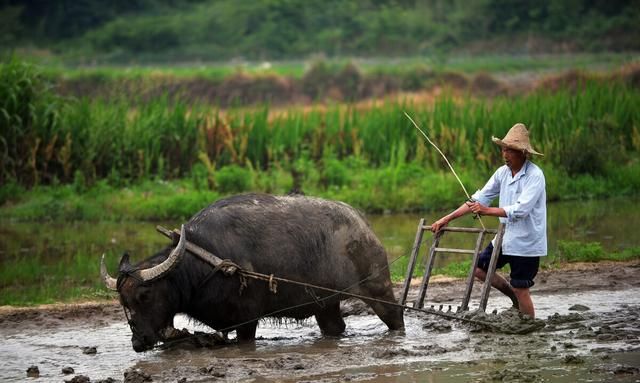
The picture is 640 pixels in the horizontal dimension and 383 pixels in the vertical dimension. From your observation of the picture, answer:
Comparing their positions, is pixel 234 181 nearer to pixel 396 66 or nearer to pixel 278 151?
pixel 278 151

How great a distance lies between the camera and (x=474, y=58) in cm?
4322

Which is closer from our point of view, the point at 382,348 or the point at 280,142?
the point at 382,348

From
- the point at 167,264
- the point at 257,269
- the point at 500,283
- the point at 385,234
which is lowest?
the point at 385,234

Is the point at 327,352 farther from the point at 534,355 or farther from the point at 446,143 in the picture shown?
the point at 446,143

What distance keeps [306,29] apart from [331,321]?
3935 centimetres

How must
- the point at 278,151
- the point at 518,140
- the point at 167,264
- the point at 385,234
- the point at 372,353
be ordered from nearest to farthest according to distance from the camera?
the point at 167,264, the point at 372,353, the point at 518,140, the point at 385,234, the point at 278,151

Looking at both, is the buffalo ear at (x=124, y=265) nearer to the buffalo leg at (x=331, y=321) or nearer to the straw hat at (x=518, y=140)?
the buffalo leg at (x=331, y=321)

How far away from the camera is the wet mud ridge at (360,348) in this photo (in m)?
7.19

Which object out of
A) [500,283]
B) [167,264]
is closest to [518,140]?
[500,283]

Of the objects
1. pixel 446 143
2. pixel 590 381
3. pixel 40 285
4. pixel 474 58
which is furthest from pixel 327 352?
pixel 474 58

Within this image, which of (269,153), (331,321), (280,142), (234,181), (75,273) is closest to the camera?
(331,321)

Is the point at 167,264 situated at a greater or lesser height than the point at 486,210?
lesser

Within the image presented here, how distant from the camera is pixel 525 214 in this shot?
7.74 m

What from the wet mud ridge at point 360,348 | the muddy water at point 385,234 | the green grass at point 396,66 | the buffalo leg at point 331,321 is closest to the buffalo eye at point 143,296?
the wet mud ridge at point 360,348
